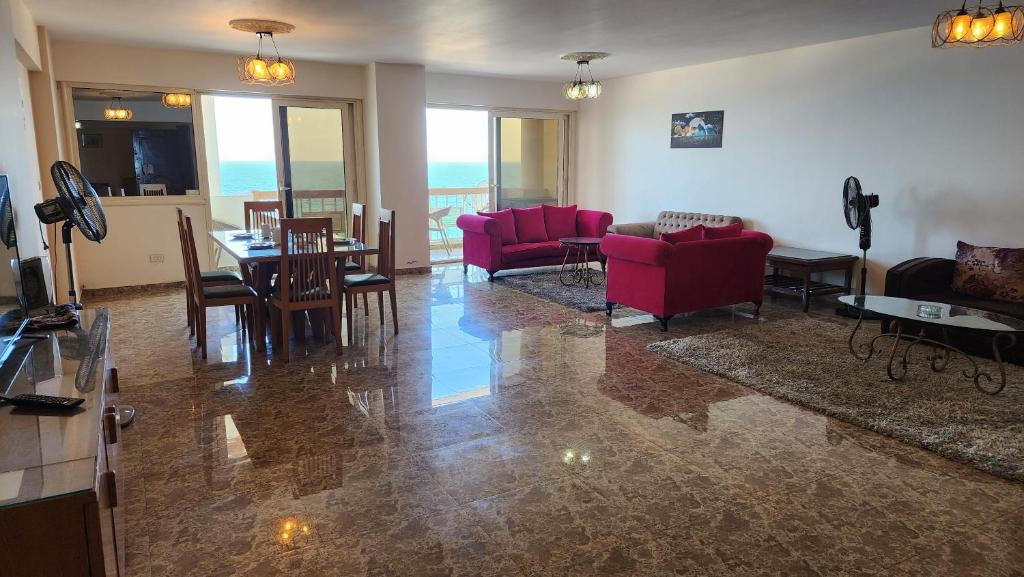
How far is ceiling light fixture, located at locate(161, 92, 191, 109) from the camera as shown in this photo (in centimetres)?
673

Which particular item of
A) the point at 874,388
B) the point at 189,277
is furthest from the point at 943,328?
the point at 189,277

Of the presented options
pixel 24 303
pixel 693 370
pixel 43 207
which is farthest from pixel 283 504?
pixel 693 370

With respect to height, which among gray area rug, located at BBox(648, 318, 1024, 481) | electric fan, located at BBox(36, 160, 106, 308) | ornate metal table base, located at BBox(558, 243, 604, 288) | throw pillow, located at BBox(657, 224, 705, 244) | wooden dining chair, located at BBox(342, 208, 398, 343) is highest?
electric fan, located at BBox(36, 160, 106, 308)

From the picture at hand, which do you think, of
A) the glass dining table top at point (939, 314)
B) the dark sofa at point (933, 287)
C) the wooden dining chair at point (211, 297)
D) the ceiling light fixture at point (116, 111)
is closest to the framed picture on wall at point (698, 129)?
the dark sofa at point (933, 287)

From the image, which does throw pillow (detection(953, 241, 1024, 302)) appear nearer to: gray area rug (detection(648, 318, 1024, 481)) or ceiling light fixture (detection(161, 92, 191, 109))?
gray area rug (detection(648, 318, 1024, 481))

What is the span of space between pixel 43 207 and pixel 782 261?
18.8ft

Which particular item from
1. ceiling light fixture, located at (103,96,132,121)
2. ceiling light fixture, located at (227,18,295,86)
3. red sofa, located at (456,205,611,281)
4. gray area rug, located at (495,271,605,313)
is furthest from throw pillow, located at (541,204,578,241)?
ceiling light fixture, located at (103,96,132,121)

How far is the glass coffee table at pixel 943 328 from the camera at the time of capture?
148 inches

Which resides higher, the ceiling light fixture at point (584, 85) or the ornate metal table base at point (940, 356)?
the ceiling light fixture at point (584, 85)

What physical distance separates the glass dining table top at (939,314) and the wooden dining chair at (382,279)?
3383mm

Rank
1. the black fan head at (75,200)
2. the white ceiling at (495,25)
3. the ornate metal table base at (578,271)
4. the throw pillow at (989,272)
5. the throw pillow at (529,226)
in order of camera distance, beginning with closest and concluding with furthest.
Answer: the black fan head at (75,200)
the white ceiling at (495,25)
the throw pillow at (989,272)
the ornate metal table base at (578,271)
the throw pillow at (529,226)

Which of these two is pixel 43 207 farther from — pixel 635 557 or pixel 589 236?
pixel 589 236

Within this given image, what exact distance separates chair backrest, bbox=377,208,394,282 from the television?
8.81ft

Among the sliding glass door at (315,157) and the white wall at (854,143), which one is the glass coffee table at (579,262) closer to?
the white wall at (854,143)
